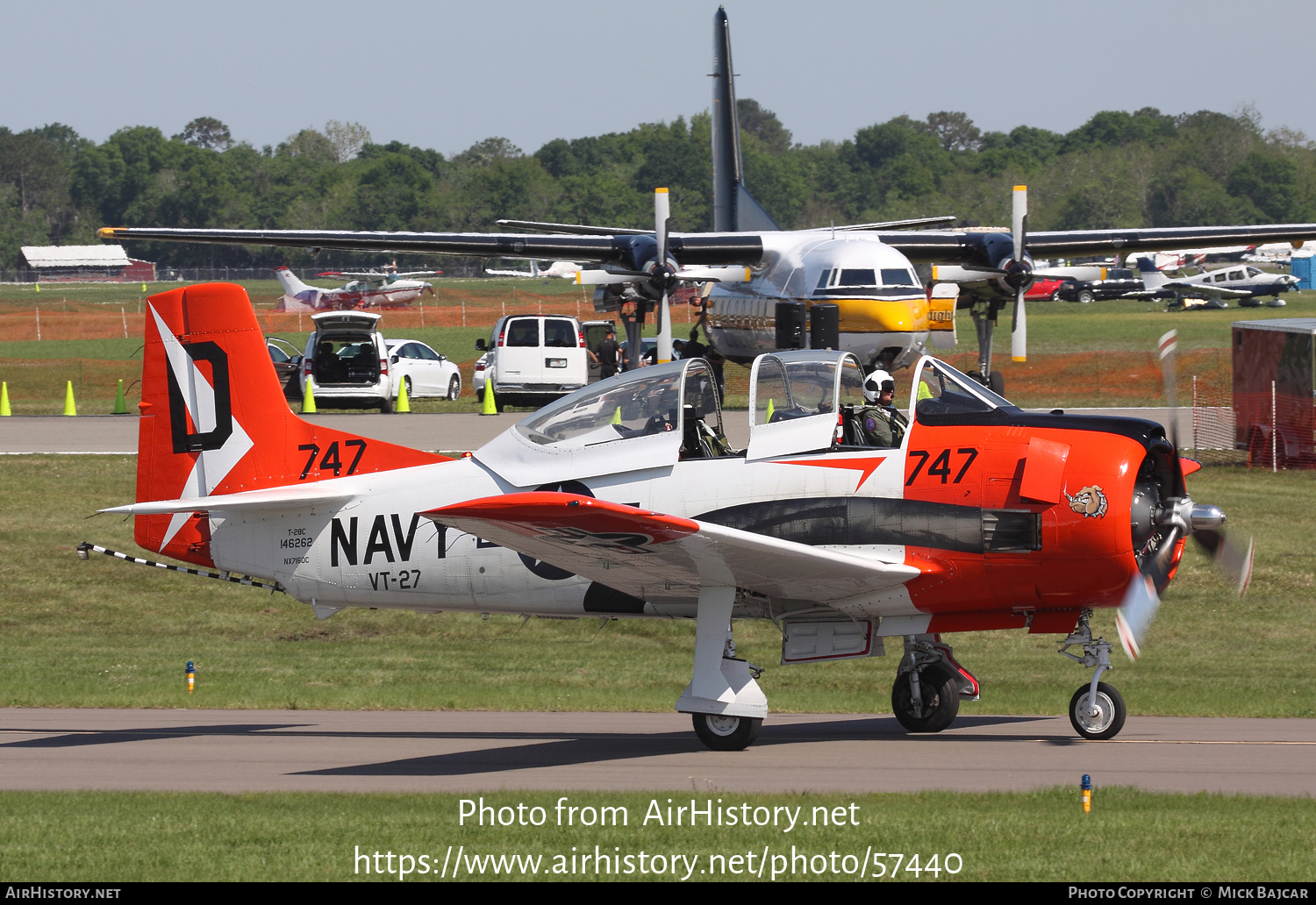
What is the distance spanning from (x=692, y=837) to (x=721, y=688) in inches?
105

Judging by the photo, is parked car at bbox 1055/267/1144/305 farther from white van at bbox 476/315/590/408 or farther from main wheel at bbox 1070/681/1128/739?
main wheel at bbox 1070/681/1128/739

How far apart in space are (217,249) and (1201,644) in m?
136

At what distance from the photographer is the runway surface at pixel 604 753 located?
949 cm

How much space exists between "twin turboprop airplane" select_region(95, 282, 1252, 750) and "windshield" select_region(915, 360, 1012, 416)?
0.02 meters

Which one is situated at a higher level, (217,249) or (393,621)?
(217,249)

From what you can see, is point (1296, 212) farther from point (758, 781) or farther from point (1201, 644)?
point (758, 781)

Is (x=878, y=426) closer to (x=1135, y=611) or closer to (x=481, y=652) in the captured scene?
(x=1135, y=611)

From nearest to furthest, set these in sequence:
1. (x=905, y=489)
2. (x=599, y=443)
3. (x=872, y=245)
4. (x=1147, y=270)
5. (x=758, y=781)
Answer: (x=758, y=781)
(x=905, y=489)
(x=599, y=443)
(x=872, y=245)
(x=1147, y=270)

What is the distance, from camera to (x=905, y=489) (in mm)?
10297

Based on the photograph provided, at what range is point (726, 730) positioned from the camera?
10.5 metres

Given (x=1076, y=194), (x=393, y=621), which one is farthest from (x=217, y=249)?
(x=393, y=621)

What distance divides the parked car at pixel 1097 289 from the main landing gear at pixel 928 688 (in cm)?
7282

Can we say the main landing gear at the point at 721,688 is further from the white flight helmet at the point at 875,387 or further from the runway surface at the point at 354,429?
the runway surface at the point at 354,429

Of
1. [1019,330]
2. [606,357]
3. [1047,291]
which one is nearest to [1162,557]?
[1019,330]
